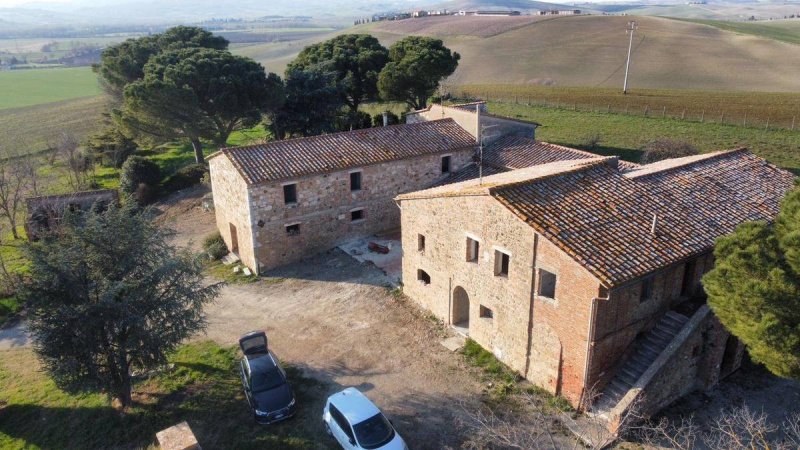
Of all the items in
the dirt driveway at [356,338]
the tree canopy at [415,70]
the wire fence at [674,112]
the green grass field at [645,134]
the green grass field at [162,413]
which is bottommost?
the green grass field at [162,413]

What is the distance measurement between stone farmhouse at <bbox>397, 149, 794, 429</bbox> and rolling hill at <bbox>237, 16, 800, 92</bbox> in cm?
5055

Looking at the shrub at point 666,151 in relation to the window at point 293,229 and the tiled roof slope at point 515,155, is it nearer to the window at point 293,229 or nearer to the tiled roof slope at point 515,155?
the tiled roof slope at point 515,155

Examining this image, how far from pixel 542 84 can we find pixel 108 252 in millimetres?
60388

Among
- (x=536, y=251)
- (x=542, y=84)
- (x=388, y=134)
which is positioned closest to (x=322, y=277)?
(x=388, y=134)

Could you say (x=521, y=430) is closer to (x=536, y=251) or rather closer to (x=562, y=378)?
(x=562, y=378)

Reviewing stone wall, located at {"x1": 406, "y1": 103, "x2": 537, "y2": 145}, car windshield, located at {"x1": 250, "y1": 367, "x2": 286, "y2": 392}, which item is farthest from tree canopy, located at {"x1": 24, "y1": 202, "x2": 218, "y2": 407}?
stone wall, located at {"x1": 406, "y1": 103, "x2": 537, "y2": 145}

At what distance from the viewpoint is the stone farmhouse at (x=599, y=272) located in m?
15.8

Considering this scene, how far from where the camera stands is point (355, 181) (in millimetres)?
28859

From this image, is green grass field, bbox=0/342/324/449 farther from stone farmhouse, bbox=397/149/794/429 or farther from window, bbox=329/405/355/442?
stone farmhouse, bbox=397/149/794/429

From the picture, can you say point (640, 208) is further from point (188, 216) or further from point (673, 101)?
point (673, 101)

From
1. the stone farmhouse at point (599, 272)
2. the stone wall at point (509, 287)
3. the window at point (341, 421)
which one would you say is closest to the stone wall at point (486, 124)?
the stone wall at point (509, 287)

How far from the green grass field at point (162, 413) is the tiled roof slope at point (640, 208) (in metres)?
9.14

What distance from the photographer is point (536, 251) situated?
16.5 meters

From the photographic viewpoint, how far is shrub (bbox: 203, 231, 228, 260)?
30203 mm
